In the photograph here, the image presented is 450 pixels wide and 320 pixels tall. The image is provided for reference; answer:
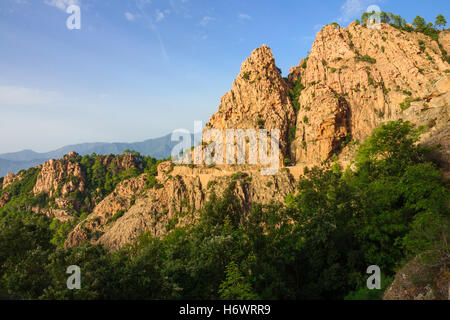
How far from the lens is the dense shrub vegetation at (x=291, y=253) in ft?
40.5

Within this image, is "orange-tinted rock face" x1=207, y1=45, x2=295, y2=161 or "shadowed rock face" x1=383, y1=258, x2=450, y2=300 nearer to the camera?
"shadowed rock face" x1=383, y1=258, x2=450, y2=300

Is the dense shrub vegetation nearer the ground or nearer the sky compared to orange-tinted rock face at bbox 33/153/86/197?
nearer the ground

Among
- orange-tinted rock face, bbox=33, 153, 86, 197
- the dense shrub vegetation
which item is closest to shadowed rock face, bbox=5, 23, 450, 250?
orange-tinted rock face, bbox=33, 153, 86, 197

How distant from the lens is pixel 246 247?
18422 mm

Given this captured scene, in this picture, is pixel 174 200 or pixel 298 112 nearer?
pixel 174 200

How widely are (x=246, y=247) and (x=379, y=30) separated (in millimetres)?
67486

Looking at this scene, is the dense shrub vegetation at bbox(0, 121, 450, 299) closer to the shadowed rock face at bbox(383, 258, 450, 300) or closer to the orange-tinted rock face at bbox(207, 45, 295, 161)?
the shadowed rock face at bbox(383, 258, 450, 300)

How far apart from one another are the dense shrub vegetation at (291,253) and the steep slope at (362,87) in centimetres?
3300

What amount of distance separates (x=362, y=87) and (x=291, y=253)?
5202 centimetres

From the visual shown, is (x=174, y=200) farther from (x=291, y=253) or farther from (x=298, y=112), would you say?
(x=291, y=253)

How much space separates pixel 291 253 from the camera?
54.2 ft

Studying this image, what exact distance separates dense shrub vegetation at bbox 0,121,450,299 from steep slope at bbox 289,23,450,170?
33.0m

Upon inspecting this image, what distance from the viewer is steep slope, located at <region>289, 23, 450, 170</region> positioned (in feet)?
169

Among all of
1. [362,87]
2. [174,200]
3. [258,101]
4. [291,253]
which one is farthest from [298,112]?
[291,253]
